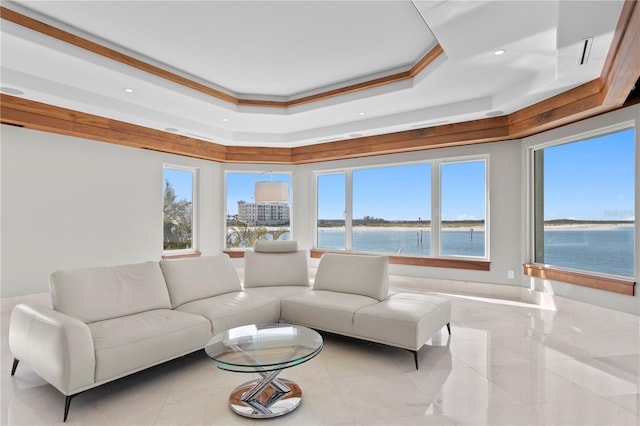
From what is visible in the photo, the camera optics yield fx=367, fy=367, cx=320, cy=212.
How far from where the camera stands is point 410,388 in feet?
8.62

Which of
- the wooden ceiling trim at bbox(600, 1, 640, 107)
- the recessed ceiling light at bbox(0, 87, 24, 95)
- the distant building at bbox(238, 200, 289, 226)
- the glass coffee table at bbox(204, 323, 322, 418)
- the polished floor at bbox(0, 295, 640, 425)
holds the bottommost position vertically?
the polished floor at bbox(0, 295, 640, 425)

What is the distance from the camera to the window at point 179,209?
6.27 m

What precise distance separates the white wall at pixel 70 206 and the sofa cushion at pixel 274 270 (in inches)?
88.7

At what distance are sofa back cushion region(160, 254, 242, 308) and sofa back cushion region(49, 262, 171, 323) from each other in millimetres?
87

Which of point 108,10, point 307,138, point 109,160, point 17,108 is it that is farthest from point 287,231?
point 108,10

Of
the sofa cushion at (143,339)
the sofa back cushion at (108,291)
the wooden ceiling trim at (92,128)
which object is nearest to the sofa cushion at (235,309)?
the sofa cushion at (143,339)

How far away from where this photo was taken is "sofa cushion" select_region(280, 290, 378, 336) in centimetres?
332

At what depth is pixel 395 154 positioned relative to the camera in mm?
6352

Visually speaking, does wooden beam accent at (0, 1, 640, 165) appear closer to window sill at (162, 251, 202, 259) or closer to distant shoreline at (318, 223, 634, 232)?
distant shoreline at (318, 223, 634, 232)

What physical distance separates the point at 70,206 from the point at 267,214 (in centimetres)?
340

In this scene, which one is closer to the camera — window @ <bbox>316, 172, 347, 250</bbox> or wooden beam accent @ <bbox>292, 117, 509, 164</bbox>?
wooden beam accent @ <bbox>292, 117, 509, 164</bbox>

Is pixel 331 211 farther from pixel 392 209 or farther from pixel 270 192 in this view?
pixel 270 192

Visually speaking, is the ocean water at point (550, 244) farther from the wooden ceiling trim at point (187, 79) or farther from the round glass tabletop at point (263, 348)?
the round glass tabletop at point (263, 348)

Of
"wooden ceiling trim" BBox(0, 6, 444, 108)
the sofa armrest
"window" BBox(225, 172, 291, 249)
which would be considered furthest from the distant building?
the sofa armrest
